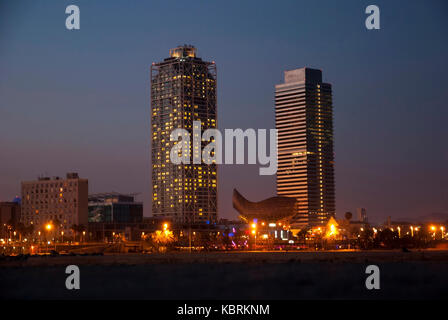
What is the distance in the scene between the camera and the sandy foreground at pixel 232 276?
5125 centimetres

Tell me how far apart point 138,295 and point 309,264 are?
28.4m

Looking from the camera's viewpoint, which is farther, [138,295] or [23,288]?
[23,288]

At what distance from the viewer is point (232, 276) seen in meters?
61.8

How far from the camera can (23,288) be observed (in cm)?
5681

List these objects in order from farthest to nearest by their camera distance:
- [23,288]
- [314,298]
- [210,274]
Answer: [210,274]
[23,288]
[314,298]

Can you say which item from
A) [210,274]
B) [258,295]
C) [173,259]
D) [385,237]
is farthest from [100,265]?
[385,237]

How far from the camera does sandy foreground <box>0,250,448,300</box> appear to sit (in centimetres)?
5125

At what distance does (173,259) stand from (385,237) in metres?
63.3

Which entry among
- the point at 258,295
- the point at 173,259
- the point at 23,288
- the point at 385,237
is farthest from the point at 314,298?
the point at 385,237
